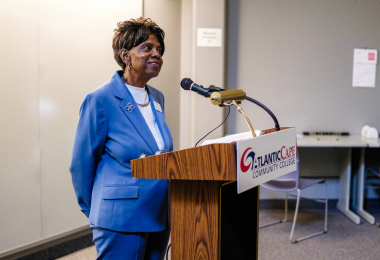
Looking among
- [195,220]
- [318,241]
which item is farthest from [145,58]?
[318,241]

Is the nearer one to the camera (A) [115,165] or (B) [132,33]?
(A) [115,165]

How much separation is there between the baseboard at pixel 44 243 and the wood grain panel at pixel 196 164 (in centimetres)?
177

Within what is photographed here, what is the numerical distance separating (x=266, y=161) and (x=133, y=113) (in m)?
0.55

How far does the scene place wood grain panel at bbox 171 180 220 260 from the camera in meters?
0.96

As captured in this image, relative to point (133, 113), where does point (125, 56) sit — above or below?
above

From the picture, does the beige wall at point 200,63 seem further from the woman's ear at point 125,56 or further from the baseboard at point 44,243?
the woman's ear at point 125,56

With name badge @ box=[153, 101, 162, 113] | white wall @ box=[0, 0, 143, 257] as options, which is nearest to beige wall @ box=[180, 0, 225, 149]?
white wall @ box=[0, 0, 143, 257]

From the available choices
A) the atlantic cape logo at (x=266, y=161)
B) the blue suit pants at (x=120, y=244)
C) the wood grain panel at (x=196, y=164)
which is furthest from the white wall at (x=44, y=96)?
the atlantic cape logo at (x=266, y=161)

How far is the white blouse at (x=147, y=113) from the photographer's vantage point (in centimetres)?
131

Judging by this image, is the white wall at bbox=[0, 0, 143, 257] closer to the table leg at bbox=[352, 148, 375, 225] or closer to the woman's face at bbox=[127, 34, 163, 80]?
the woman's face at bbox=[127, 34, 163, 80]

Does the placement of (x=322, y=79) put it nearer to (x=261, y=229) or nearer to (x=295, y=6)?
(x=295, y=6)

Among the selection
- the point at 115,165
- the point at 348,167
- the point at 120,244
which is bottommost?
the point at 348,167

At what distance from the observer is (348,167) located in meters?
3.39

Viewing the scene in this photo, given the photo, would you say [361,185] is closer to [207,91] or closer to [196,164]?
[207,91]
